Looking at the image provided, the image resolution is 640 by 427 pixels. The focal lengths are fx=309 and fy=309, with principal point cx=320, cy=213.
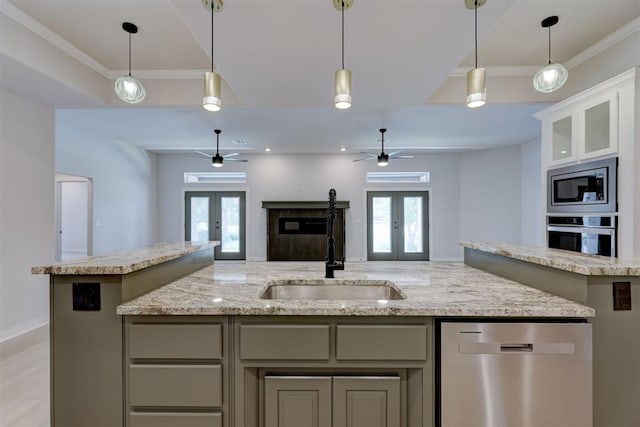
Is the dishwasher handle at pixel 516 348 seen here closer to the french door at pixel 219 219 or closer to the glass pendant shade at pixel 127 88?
the glass pendant shade at pixel 127 88

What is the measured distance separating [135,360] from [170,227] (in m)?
6.92

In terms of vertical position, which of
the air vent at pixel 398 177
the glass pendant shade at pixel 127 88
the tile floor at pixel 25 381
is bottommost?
the tile floor at pixel 25 381

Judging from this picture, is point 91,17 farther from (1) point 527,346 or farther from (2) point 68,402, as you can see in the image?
(1) point 527,346

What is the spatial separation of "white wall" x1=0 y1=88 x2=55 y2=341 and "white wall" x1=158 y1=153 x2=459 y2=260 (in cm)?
414

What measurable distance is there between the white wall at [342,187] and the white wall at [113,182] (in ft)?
6.43

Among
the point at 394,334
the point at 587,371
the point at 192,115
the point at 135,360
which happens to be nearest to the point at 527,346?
the point at 587,371

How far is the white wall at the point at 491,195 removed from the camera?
6902 mm

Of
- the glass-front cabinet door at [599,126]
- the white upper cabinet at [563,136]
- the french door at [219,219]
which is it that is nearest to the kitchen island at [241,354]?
the glass-front cabinet door at [599,126]

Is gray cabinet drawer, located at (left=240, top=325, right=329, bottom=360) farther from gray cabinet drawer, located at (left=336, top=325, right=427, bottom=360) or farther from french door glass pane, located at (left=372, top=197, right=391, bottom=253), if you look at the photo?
french door glass pane, located at (left=372, top=197, right=391, bottom=253)

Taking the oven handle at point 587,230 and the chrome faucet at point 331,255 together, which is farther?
the oven handle at point 587,230

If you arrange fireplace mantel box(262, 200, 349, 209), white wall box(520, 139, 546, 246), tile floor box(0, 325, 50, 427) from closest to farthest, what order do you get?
tile floor box(0, 325, 50, 427) → white wall box(520, 139, 546, 246) → fireplace mantel box(262, 200, 349, 209)

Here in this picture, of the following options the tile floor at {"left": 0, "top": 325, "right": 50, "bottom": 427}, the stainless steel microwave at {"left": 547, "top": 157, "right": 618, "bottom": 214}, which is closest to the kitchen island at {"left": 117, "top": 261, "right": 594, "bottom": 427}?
the tile floor at {"left": 0, "top": 325, "right": 50, "bottom": 427}

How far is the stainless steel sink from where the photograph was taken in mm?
1961

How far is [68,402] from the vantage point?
4.81ft
